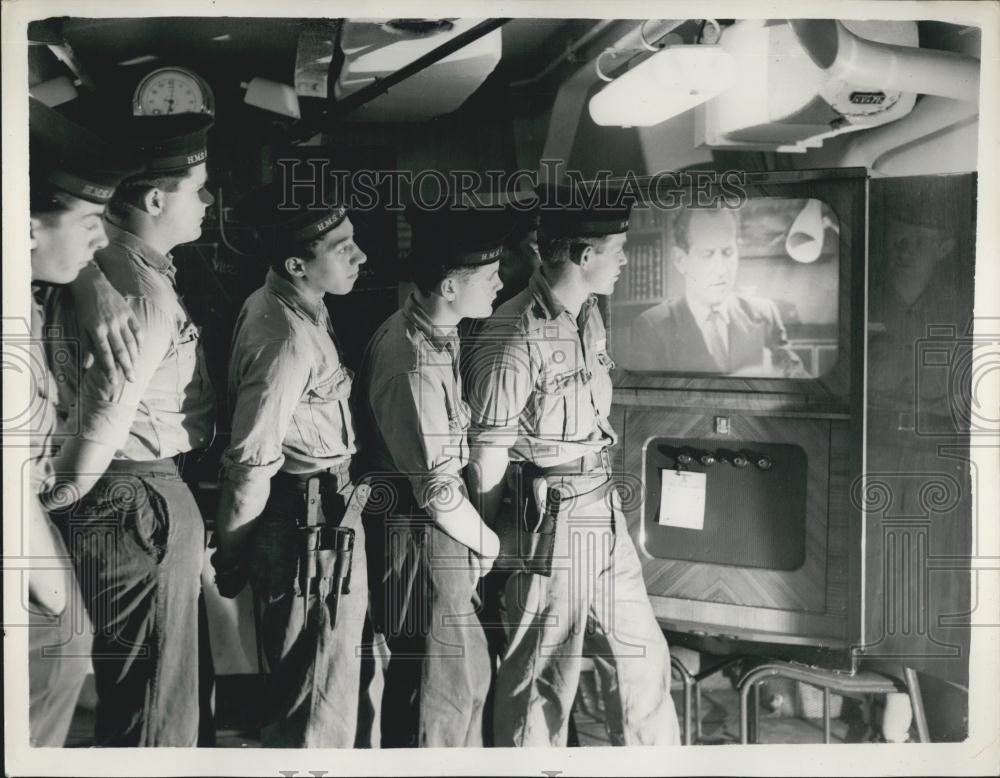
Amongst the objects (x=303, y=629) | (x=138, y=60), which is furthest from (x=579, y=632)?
(x=138, y=60)

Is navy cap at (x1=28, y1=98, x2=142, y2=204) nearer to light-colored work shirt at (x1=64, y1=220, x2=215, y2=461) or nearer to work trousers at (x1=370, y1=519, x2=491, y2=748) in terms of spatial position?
light-colored work shirt at (x1=64, y1=220, x2=215, y2=461)

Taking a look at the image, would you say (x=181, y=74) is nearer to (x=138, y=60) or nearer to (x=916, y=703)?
(x=138, y=60)

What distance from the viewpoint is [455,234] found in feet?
6.16

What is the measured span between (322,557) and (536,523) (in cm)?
52

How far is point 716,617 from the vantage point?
1.96m

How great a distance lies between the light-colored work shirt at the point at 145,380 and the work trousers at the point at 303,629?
277 millimetres

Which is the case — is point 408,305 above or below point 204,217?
below

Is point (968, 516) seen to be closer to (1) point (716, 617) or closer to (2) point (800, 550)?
(2) point (800, 550)

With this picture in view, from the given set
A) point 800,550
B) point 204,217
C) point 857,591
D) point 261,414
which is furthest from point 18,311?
point 857,591

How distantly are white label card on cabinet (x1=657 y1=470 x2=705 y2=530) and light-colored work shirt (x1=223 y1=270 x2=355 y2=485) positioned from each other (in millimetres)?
811

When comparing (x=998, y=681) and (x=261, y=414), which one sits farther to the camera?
(x=998, y=681)

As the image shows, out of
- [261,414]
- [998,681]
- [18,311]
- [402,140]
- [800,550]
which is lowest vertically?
[998,681]

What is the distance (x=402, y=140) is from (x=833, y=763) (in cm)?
188

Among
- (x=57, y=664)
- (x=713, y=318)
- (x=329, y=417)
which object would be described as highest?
(x=713, y=318)
